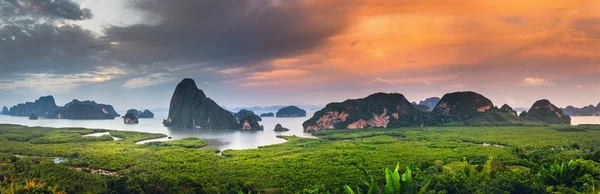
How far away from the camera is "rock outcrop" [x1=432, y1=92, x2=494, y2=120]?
5259 centimetres

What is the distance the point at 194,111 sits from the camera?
59.6 m

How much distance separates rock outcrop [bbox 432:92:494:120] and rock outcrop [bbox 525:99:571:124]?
22.6 feet

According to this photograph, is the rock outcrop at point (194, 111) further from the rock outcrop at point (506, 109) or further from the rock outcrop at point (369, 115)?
the rock outcrop at point (506, 109)

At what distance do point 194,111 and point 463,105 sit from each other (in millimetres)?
45026

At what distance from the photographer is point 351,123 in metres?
51.1

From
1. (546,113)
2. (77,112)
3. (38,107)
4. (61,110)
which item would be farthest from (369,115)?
(38,107)

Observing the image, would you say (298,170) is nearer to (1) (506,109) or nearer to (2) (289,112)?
(1) (506,109)

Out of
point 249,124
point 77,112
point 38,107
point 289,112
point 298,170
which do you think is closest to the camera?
point 298,170

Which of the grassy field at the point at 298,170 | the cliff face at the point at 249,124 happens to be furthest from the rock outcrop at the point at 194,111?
the grassy field at the point at 298,170

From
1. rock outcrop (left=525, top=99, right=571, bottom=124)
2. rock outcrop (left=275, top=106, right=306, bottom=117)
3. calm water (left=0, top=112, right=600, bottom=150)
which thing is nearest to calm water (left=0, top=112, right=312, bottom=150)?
calm water (left=0, top=112, right=600, bottom=150)

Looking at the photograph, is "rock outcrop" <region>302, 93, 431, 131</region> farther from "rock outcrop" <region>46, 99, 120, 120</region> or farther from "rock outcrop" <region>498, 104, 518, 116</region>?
"rock outcrop" <region>46, 99, 120, 120</region>

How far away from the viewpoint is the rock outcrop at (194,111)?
56.8 meters

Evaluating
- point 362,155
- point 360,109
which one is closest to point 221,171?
point 362,155

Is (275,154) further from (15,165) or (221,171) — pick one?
(15,165)
